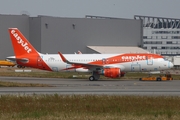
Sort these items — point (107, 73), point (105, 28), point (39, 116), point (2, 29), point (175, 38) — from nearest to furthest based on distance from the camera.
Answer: point (39, 116) < point (107, 73) < point (2, 29) < point (105, 28) < point (175, 38)

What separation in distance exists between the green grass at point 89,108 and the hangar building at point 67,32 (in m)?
64.6

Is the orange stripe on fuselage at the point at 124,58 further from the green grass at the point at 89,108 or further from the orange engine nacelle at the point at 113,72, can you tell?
the green grass at the point at 89,108

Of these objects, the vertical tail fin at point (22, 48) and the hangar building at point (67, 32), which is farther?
the hangar building at point (67, 32)

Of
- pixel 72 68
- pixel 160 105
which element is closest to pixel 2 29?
pixel 72 68

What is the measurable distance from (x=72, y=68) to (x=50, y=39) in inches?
1583

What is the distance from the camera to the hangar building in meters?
86.9

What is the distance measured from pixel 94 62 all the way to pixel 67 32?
1619 inches

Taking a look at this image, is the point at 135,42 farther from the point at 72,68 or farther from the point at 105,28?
the point at 72,68

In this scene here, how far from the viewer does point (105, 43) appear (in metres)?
93.7

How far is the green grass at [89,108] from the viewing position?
667 inches

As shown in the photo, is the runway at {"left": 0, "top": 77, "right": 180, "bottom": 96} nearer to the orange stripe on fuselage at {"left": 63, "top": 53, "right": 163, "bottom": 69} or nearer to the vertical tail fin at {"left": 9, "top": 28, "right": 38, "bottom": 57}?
the orange stripe on fuselage at {"left": 63, "top": 53, "right": 163, "bottom": 69}

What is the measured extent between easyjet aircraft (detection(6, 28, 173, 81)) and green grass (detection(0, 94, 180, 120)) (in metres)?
23.4

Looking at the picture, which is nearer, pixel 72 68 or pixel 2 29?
pixel 72 68

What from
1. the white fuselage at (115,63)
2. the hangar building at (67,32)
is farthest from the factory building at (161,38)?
the white fuselage at (115,63)
